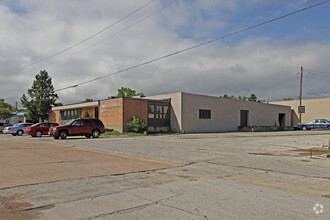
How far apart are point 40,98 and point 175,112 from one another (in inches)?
1172

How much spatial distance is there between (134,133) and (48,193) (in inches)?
988

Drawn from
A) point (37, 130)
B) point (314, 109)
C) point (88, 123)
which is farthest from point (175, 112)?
point (314, 109)

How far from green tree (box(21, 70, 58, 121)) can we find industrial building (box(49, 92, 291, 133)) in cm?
791

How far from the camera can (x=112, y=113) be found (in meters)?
34.4

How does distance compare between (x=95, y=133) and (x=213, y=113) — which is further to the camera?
(x=213, y=113)

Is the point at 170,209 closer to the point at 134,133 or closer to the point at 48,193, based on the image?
the point at 48,193

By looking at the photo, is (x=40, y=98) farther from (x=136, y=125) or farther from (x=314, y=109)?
(x=314, y=109)

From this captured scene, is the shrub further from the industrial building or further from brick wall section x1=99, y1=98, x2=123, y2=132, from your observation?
brick wall section x1=99, y1=98, x2=123, y2=132

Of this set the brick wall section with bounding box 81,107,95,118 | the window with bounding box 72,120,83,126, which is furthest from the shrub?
the brick wall section with bounding box 81,107,95,118

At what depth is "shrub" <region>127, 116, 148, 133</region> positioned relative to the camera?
106ft

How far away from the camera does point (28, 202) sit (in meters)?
5.66

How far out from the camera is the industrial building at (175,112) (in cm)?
3356

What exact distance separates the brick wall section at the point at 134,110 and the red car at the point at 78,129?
19.9ft

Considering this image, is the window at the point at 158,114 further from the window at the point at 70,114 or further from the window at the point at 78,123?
the window at the point at 70,114
